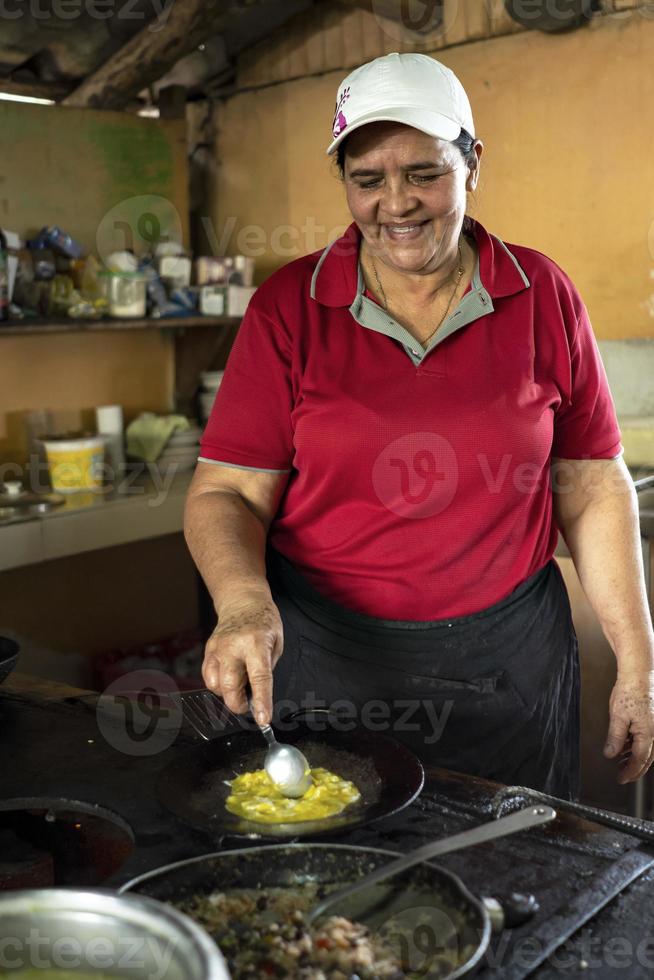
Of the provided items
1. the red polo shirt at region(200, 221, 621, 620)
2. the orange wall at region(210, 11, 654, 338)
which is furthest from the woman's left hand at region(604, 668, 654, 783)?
the orange wall at region(210, 11, 654, 338)

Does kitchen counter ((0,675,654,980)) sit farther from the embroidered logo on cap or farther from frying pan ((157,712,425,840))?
the embroidered logo on cap

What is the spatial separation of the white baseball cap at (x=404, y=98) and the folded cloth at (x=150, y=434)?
2522 millimetres

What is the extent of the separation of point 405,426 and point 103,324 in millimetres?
2378

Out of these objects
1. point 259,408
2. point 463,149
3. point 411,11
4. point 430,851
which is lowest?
point 430,851

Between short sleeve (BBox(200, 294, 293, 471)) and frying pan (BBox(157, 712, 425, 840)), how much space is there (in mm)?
433

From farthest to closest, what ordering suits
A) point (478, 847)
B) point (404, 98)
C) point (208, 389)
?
point (208, 389) → point (404, 98) → point (478, 847)

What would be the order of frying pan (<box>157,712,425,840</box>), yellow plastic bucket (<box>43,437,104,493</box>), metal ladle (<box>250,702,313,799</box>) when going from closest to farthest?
frying pan (<box>157,712,425,840</box>) < metal ladle (<box>250,702,313,799</box>) < yellow plastic bucket (<box>43,437,104,493</box>)

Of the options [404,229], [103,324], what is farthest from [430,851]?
[103,324]

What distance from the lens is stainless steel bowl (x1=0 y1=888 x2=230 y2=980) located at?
77cm

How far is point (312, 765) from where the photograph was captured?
1.37 meters

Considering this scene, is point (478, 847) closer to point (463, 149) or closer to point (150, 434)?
point (463, 149)

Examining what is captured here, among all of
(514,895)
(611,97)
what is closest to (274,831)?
(514,895)

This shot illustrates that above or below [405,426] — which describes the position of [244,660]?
below

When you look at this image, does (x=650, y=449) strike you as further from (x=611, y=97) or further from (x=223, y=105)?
(x=223, y=105)
